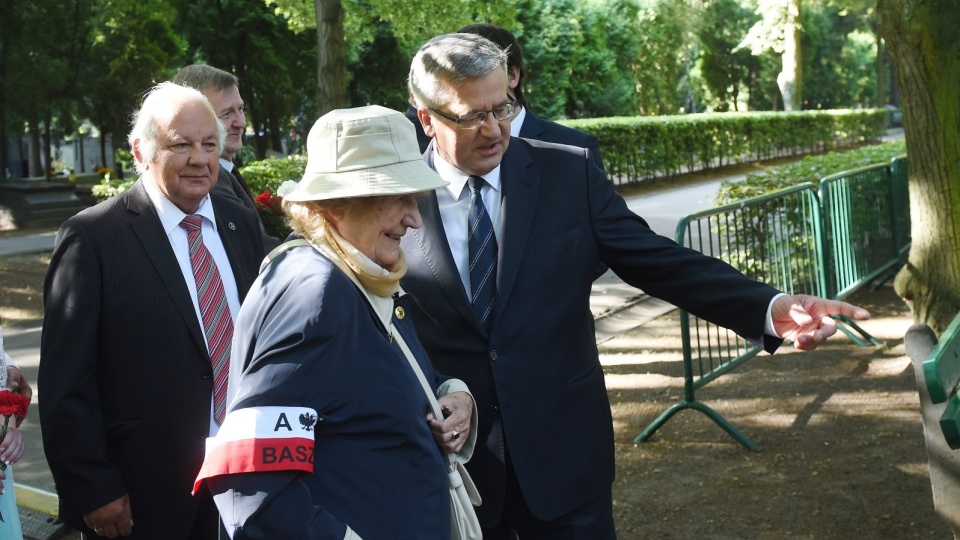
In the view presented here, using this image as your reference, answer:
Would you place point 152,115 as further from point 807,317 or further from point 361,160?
point 807,317

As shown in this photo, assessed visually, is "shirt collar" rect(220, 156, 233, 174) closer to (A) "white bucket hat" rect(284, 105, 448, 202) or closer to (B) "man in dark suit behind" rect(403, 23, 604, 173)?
(B) "man in dark suit behind" rect(403, 23, 604, 173)

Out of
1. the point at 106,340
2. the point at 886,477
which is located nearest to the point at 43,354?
the point at 106,340

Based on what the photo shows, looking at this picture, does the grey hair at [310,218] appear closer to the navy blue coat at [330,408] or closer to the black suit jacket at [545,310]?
the navy blue coat at [330,408]

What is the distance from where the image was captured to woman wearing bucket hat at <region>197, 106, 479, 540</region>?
1981 mm

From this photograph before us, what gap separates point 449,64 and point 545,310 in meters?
0.75

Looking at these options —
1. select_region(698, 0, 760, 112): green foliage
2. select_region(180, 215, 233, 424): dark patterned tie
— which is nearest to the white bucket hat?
select_region(180, 215, 233, 424): dark patterned tie

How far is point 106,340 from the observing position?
3.19 metres

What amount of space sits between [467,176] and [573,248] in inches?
14.8

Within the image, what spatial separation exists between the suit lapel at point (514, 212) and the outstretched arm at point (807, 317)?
0.71 metres

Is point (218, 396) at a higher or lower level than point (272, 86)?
lower

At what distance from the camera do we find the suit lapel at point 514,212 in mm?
3016

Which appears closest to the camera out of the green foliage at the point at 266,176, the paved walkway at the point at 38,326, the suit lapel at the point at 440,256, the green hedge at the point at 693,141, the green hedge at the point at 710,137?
the suit lapel at the point at 440,256

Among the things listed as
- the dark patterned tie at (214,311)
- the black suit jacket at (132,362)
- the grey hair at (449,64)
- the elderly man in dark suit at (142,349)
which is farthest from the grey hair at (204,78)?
the grey hair at (449,64)

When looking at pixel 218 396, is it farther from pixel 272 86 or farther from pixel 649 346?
pixel 272 86
